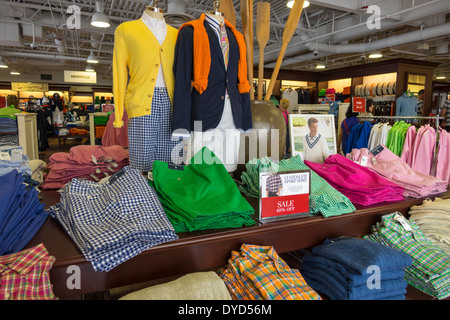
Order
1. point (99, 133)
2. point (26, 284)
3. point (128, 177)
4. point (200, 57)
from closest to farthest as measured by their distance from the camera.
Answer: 1. point (26, 284)
2. point (128, 177)
3. point (200, 57)
4. point (99, 133)

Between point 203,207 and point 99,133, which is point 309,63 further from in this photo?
point 203,207

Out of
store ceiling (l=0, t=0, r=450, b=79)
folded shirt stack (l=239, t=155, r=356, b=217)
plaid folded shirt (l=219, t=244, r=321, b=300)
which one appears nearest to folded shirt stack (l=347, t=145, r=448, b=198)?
folded shirt stack (l=239, t=155, r=356, b=217)

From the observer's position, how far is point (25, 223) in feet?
3.36

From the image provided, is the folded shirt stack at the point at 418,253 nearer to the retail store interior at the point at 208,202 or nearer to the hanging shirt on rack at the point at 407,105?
Answer: the retail store interior at the point at 208,202

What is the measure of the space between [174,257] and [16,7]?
970cm

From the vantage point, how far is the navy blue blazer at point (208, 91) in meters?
1.72

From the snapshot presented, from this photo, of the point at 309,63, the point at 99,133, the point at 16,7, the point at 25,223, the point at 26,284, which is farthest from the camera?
the point at 309,63

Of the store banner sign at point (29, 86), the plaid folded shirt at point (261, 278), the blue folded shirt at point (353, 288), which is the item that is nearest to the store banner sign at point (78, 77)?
the store banner sign at point (29, 86)

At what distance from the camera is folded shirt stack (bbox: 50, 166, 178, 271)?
3.01 ft

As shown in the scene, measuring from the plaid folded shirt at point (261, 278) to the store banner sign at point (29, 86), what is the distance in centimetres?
2142

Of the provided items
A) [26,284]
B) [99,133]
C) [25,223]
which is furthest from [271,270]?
[99,133]

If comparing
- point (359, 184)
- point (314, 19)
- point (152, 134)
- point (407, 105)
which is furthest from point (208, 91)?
point (314, 19)

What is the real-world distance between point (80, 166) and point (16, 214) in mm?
641
